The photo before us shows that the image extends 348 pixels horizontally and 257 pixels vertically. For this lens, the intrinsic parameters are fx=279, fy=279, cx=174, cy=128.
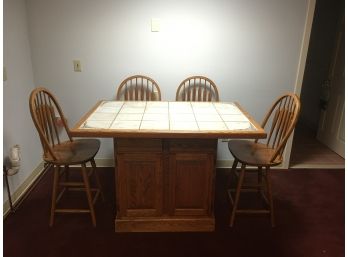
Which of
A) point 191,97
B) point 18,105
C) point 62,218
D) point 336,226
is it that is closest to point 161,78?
point 191,97

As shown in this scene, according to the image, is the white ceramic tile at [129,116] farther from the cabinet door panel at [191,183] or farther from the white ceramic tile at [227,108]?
the white ceramic tile at [227,108]

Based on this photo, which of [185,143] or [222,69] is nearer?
[185,143]

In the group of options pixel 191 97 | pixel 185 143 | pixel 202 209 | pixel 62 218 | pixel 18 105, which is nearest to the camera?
pixel 185 143

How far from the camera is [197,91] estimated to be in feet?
8.72

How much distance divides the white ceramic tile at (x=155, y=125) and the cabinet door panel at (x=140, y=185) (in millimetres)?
201

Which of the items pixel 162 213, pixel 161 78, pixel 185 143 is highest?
pixel 161 78

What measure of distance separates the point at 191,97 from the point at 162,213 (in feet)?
3.92

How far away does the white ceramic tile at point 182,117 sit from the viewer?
5.85ft

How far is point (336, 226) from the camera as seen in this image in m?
2.00

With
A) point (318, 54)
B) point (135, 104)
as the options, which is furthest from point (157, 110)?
point (318, 54)

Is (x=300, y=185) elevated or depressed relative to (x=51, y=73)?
depressed

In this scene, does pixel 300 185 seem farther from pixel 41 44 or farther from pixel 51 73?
pixel 41 44

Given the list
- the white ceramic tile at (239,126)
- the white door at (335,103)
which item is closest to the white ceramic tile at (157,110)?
the white ceramic tile at (239,126)

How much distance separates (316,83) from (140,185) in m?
3.36
